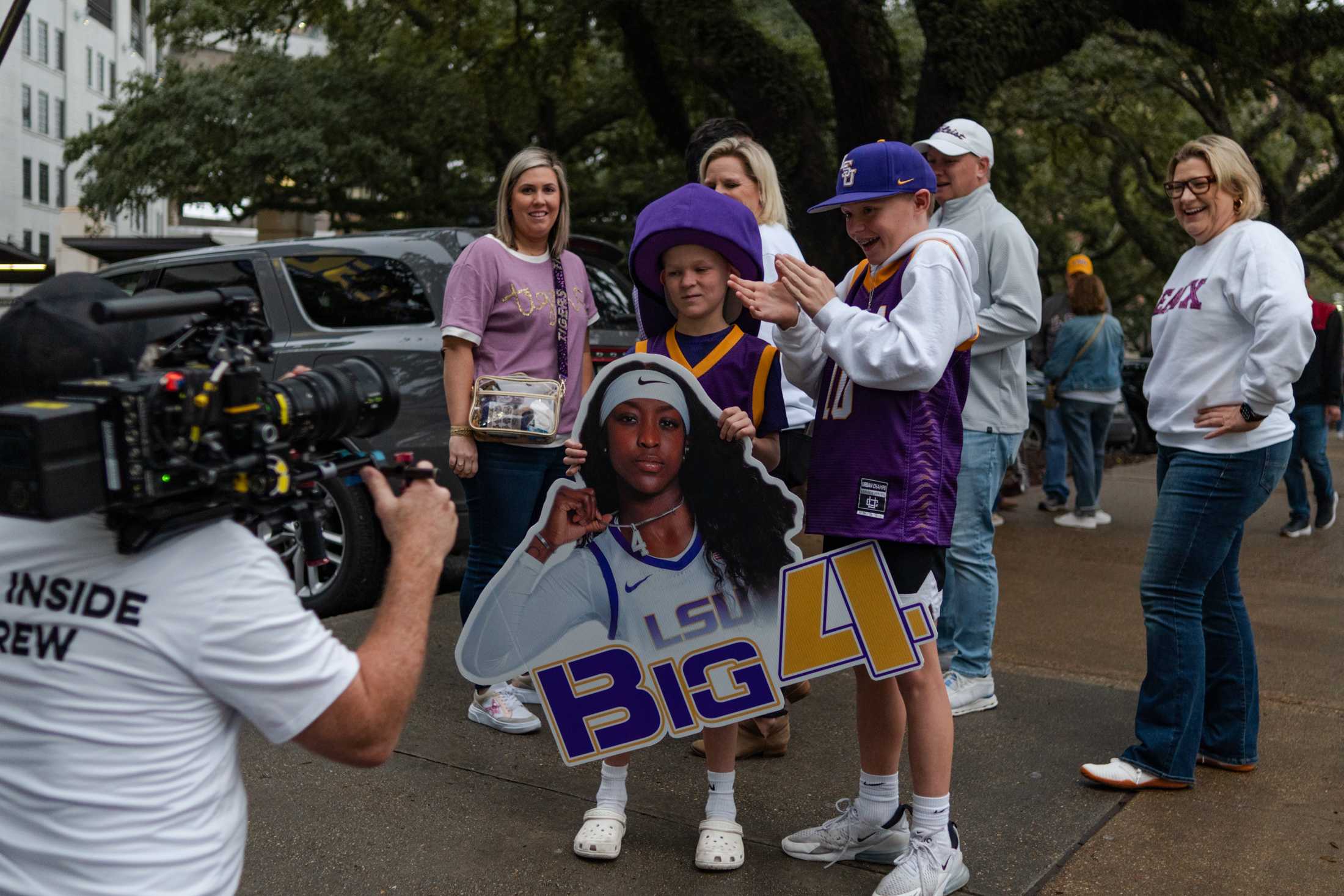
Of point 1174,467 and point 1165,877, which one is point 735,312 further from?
point 1165,877

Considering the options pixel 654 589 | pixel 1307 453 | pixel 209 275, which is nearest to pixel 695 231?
pixel 654 589

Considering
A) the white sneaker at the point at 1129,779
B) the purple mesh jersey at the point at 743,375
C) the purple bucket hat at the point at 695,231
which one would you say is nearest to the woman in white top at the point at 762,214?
the purple mesh jersey at the point at 743,375

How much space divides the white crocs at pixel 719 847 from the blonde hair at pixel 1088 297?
278 inches

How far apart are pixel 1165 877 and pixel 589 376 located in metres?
2.53

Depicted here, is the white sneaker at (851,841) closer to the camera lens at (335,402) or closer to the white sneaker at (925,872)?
the white sneaker at (925,872)

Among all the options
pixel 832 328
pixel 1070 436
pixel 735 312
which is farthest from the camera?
pixel 1070 436

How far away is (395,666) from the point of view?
1.87 metres

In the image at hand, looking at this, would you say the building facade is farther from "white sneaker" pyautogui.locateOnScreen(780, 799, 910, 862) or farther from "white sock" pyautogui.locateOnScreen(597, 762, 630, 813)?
"white sneaker" pyautogui.locateOnScreen(780, 799, 910, 862)

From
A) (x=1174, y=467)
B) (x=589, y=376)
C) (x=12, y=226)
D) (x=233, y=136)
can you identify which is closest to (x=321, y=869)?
(x=589, y=376)

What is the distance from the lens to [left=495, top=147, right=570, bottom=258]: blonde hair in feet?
15.0

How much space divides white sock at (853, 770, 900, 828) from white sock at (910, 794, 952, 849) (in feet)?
0.75

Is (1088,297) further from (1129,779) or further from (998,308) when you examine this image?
(1129,779)

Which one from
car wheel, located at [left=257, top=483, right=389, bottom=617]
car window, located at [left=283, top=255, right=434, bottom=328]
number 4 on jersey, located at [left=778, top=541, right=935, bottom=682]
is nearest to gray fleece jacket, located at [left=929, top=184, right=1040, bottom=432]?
number 4 on jersey, located at [left=778, top=541, right=935, bottom=682]

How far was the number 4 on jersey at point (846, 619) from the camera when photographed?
3.15 m
